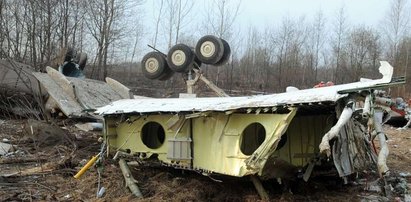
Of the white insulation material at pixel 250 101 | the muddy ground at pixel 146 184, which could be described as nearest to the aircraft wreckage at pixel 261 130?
the white insulation material at pixel 250 101

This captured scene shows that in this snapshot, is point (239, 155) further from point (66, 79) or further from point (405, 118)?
point (405, 118)

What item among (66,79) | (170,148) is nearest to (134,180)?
(170,148)

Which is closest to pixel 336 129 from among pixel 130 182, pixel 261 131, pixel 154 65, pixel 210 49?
pixel 261 131

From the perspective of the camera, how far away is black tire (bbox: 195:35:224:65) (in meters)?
14.0

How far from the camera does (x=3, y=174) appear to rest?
9.12 metres

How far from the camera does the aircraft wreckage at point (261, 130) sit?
20.5 ft

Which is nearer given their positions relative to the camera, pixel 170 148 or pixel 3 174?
pixel 170 148

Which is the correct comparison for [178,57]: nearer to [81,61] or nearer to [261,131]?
[261,131]

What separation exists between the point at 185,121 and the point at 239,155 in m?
1.56

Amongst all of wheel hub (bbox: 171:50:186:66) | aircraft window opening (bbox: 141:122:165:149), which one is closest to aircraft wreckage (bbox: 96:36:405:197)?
aircraft window opening (bbox: 141:122:165:149)

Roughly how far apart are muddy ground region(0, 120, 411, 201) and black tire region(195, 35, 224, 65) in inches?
194

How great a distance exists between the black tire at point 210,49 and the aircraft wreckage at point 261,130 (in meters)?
5.04

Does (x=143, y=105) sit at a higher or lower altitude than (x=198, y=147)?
higher

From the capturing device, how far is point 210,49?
14164mm
